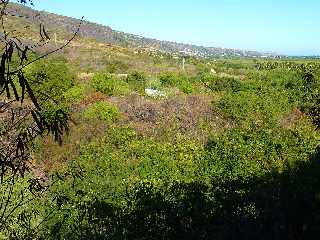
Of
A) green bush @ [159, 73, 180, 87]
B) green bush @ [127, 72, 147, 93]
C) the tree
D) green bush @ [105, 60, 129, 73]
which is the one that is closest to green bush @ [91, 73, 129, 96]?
green bush @ [127, 72, 147, 93]

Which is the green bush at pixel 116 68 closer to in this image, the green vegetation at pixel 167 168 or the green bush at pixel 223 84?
the green bush at pixel 223 84

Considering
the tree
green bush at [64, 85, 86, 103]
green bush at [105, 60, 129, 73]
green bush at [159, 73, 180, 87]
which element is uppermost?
the tree

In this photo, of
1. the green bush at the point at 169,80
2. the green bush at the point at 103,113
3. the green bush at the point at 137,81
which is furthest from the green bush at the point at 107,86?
the green bush at the point at 103,113

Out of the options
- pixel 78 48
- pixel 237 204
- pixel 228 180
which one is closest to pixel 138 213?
pixel 237 204

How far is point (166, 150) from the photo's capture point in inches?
686

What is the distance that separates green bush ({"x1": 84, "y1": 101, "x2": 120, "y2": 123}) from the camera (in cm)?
2259

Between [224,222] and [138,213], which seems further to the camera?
[138,213]

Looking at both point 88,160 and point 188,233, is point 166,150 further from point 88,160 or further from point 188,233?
point 188,233

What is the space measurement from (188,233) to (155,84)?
995 inches

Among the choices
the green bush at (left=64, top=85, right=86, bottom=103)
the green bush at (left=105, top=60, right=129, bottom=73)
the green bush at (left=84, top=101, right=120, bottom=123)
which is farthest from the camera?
the green bush at (left=105, top=60, right=129, bottom=73)

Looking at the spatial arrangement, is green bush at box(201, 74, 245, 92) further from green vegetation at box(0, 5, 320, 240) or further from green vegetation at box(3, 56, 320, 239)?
green vegetation at box(3, 56, 320, 239)

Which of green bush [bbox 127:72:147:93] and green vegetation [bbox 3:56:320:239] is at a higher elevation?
green vegetation [bbox 3:56:320:239]

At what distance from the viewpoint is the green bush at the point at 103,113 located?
22589mm

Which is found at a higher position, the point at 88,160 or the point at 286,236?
the point at 286,236
